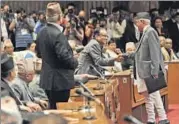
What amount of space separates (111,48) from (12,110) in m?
8.53

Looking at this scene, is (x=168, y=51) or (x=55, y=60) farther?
(x=168, y=51)

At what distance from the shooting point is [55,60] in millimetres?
6117

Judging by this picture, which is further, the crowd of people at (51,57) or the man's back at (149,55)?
the man's back at (149,55)

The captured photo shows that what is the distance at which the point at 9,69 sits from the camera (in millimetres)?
4875

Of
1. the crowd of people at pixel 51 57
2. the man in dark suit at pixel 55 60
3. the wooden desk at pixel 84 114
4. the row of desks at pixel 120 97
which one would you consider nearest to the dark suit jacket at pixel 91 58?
the crowd of people at pixel 51 57

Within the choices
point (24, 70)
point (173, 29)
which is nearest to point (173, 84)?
point (173, 29)

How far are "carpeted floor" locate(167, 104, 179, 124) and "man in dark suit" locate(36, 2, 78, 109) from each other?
3.35m

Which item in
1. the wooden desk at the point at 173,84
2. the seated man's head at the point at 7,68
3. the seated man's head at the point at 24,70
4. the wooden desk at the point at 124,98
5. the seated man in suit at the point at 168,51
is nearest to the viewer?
the seated man's head at the point at 7,68

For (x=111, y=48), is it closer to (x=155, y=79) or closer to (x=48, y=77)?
(x=155, y=79)

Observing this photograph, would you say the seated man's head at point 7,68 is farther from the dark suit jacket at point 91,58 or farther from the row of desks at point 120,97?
the dark suit jacket at point 91,58

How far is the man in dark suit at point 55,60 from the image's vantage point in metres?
6.04

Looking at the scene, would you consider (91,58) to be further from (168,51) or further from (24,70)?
(168,51)

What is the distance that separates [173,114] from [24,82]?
476 cm

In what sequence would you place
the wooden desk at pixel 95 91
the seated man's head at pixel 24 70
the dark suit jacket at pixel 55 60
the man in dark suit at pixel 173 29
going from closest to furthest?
the seated man's head at pixel 24 70, the dark suit jacket at pixel 55 60, the wooden desk at pixel 95 91, the man in dark suit at pixel 173 29
